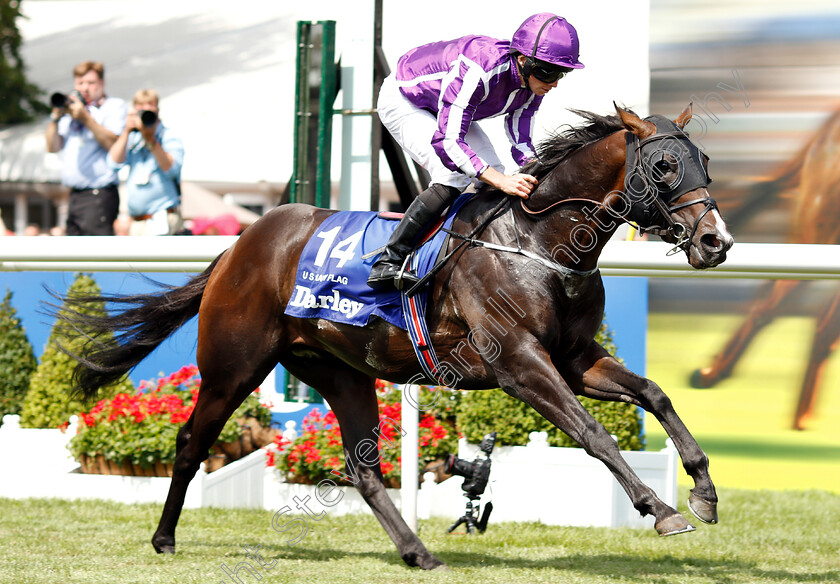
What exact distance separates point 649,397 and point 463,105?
1.34 meters

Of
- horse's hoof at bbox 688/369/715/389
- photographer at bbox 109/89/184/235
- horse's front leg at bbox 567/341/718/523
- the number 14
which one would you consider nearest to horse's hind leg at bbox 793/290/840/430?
horse's hoof at bbox 688/369/715/389

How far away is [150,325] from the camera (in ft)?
16.8

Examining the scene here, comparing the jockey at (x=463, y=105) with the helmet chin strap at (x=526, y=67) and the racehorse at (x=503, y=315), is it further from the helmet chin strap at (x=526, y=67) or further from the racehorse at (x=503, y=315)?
the racehorse at (x=503, y=315)

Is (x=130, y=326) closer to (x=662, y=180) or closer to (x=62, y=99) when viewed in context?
(x=662, y=180)

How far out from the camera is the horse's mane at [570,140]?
13.1ft

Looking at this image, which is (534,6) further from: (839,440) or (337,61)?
(839,440)

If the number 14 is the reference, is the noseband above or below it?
above

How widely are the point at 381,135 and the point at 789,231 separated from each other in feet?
9.26

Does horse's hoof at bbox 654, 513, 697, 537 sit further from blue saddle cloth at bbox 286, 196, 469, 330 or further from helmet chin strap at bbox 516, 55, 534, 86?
helmet chin strap at bbox 516, 55, 534, 86

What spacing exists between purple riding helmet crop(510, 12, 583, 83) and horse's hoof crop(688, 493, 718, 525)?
1.67 metres

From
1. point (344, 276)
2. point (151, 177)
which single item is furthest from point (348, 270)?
point (151, 177)

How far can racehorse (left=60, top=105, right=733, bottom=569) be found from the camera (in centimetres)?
363

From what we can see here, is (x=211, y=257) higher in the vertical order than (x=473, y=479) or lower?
higher

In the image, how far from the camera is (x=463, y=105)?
3.97m
